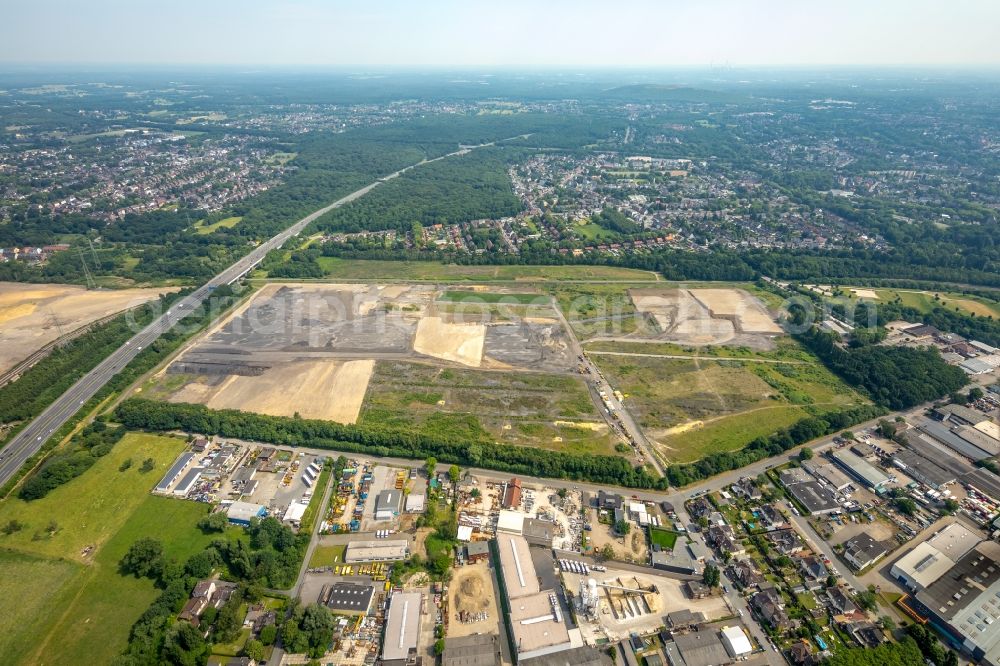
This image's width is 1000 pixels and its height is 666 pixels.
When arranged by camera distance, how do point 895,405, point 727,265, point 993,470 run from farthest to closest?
point 727,265, point 895,405, point 993,470

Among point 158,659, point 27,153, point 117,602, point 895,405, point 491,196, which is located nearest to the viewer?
point 158,659

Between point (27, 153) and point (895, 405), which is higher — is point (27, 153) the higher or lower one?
the higher one

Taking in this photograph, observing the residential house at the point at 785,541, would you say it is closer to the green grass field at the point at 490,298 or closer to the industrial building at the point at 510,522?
the industrial building at the point at 510,522

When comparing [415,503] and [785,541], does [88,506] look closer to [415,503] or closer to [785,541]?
[415,503]

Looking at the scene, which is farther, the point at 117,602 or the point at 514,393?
the point at 514,393

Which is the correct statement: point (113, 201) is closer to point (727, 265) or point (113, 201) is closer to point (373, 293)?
point (373, 293)

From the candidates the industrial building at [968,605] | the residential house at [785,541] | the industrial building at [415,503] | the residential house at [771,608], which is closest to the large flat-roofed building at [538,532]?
the industrial building at [415,503]

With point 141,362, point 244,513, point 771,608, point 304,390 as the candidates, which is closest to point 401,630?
point 244,513

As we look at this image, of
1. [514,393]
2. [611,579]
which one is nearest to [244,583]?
[611,579]
